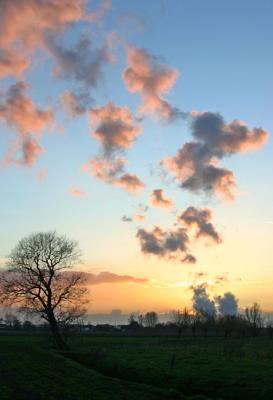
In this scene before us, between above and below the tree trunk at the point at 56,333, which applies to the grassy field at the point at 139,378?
below

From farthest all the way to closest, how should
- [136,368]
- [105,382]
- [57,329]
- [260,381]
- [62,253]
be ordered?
1. [62,253]
2. [57,329]
3. [136,368]
4. [105,382]
5. [260,381]

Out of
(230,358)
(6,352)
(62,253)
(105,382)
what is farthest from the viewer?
(62,253)

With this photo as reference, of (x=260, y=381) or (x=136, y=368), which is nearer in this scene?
(x=260, y=381)

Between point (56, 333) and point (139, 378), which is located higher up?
point (56, 333)

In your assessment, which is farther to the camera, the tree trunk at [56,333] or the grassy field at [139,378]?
the tree trunk at [56,333]

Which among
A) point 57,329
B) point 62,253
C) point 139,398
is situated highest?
point 62,253

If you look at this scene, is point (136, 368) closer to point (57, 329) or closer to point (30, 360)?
point (30, 360)

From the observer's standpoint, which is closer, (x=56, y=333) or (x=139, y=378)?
(x=139, y=378)

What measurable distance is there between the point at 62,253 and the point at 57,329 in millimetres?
11265

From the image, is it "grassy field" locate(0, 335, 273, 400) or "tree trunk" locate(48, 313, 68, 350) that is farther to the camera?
"tree trunk" locate(48, 313, 68, 350)

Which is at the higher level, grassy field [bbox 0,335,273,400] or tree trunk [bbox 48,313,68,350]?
tree trunk [bbox 48,313,68,350]

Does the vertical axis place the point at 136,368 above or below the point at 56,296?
below

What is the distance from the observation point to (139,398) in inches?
1084

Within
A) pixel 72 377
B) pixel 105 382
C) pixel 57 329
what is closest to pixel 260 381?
pixel 105 382
